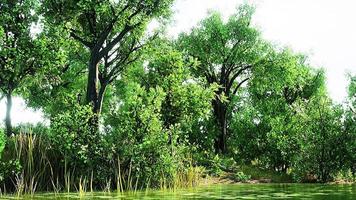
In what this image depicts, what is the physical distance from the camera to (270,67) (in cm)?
4222

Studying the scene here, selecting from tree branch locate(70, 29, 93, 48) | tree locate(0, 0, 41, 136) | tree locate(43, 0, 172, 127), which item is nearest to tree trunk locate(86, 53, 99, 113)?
tree locate(43, 0, 172, 127)

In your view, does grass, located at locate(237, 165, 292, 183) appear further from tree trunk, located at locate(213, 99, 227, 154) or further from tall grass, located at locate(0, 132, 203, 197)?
tall grass, located at locate(0, 132, 203, 197)

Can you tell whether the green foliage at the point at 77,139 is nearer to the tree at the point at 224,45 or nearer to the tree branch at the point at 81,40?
the tree branch at the point at 81,40

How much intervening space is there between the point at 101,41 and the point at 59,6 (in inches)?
122

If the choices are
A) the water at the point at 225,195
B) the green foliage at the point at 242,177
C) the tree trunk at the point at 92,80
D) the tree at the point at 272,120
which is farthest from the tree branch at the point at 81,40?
the tree at the point at 272,120

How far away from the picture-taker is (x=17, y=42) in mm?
29344

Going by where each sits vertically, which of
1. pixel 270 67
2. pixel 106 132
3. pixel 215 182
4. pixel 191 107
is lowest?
pixel 215 182

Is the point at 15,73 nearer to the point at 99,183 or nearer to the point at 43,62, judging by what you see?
the point at 43,62

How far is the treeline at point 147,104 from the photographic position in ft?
67.2

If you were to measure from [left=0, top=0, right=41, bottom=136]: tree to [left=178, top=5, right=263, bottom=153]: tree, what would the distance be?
15797 millimetres

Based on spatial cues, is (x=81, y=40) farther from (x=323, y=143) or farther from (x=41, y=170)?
(x=323, y=143)

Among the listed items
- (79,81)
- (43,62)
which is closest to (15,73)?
(43,62)

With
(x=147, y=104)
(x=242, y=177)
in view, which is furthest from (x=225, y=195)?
(x=242, y=177)

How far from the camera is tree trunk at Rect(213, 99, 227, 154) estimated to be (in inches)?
1713
